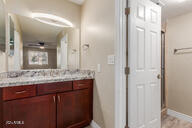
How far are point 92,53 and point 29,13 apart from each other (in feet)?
4.32

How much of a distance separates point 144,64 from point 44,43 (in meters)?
1.84

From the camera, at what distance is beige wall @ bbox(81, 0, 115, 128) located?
140cm

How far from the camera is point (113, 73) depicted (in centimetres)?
135

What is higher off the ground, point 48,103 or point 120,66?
point 120,66

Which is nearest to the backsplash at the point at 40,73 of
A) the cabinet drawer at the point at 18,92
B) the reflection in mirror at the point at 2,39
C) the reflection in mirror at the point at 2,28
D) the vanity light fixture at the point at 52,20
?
the reflection in mirror at the point at 2,39

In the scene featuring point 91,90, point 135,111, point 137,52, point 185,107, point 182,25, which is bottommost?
point 185,107

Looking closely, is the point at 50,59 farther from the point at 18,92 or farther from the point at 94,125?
the point at 94,125

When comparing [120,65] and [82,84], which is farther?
[82,84]

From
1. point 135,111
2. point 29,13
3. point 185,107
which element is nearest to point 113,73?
point 135,111

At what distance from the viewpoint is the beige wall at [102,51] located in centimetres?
140

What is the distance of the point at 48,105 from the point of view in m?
1.36

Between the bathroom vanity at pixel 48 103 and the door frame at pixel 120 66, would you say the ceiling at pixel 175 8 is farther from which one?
the bathroom vanity at pixel 48 103

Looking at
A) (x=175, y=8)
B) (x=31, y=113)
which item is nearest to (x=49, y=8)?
(x=31, y=113)

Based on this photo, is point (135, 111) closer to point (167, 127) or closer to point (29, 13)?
point (167, 127)
